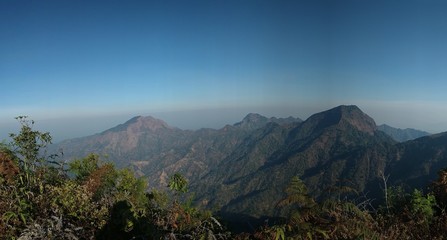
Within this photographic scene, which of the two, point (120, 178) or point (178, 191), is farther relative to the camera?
point (120, 178)

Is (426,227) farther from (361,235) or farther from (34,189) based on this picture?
(34,189)

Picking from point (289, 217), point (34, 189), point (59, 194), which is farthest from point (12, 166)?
point (289, 217)

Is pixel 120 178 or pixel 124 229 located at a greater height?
pixel 124 229

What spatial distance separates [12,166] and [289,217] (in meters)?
8.11

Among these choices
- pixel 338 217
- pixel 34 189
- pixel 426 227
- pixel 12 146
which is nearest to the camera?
pixel 338 217

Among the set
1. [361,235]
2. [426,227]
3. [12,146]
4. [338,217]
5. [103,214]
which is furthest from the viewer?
[12,146]

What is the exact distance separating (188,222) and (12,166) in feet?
19.1

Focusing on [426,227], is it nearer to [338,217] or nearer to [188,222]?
[338,217]

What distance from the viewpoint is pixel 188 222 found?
25.2ft

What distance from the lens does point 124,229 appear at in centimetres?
784

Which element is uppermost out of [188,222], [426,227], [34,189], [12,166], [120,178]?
[12,166]

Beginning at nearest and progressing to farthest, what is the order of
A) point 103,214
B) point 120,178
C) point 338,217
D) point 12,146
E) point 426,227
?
1. point 338,217
2. point 426,227
3. point 103,214
4. point 12,146
5. point 120,178

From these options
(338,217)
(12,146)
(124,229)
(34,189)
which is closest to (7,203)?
(34,189)

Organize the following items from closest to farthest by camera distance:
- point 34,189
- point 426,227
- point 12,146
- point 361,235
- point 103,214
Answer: point 361,235
point 426,227
point 103,214
point 34,189
point 12,146
